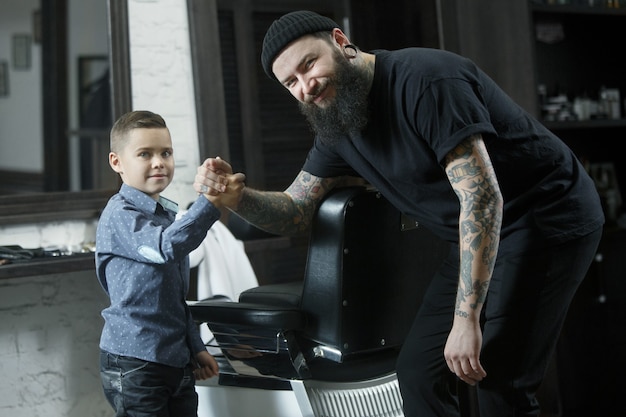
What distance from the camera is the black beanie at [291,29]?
201 centimetres

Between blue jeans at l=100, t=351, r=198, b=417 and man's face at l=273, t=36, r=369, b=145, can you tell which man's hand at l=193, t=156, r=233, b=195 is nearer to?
man's face at l=273, t=36, r=369, b=145

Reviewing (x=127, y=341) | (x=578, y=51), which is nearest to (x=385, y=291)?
(x=127, y=341)

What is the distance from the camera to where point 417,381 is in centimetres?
206

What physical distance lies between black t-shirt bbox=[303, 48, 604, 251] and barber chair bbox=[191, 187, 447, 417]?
0.14 meters

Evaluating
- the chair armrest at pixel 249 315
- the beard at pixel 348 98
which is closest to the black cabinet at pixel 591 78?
the beard at pixel 348 98

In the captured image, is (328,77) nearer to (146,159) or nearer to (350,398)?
(146,159)

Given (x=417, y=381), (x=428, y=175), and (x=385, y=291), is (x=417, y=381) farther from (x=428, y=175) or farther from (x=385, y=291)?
(x=428, y=175)

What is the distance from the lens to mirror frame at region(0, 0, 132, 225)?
9.99 ft

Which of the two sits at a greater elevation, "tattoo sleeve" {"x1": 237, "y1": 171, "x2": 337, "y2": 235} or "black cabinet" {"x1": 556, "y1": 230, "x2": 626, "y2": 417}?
"tattoo sleeve" {"x1": 237, "y1": 171, "x2": 337, "y2": 235}

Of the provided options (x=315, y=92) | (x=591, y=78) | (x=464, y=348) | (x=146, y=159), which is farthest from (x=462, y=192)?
(x=591, y=78)

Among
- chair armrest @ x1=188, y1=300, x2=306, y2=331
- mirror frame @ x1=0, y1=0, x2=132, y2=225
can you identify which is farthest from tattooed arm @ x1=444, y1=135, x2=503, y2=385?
mirror frame @ x1=0, y1=0, x2=132, y2=225

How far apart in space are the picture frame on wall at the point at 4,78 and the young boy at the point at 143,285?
100 centimetres

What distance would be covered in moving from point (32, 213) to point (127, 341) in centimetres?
110

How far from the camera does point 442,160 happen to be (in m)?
1.89
